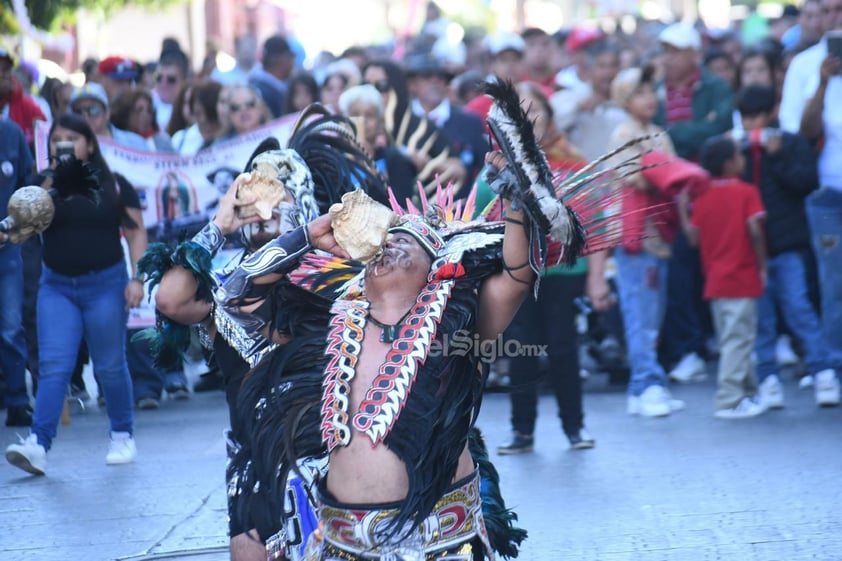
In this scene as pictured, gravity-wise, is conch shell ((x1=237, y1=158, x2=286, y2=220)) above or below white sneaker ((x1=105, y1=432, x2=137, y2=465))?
above

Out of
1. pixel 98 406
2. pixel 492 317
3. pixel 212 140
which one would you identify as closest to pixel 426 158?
pixel 212 140

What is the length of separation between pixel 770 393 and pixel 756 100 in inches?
71.6

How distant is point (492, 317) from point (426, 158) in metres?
5.67

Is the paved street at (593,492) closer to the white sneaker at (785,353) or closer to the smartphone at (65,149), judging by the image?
the white sneaker at (785,353)

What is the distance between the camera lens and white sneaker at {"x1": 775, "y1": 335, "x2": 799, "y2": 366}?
32.0 ft

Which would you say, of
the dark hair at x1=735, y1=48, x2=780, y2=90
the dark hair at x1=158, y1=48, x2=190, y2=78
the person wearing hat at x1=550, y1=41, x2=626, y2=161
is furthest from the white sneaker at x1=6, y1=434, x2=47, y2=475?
the dark hair at x1=735, y1=48, x2=780, y2=90

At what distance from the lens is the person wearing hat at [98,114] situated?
9445 millimetres

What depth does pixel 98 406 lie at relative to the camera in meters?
9.30

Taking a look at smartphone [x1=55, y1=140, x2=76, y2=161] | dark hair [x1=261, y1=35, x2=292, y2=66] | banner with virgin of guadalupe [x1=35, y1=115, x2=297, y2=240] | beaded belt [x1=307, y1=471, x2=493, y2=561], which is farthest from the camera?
dark hair [x1=261, y1=35, x2=292, y2=66]

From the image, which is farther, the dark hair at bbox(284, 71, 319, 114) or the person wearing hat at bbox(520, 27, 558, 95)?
the person wearing hat at bbox(520, 27, 558, 95)

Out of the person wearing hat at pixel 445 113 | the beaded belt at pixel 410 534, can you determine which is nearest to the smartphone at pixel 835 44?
the person wearing hat at pixel 445 113

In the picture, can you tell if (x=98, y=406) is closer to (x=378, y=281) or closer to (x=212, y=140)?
(x=212, y=140)

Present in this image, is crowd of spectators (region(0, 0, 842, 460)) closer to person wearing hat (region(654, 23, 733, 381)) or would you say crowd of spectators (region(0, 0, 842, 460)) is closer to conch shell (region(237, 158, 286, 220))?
person wearing hat (region(654, 23, 733, 381))

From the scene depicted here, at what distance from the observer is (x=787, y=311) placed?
27.9ft
